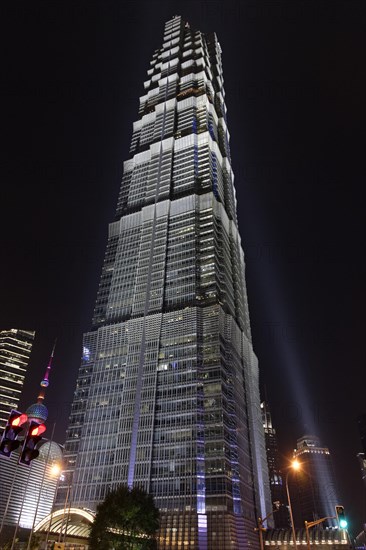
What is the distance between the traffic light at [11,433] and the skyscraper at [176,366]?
3249 inches

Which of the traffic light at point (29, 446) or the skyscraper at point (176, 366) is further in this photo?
the skyscraper at point (176, 366)

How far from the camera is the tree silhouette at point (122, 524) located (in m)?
61.6

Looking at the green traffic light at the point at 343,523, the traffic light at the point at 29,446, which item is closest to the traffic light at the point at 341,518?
the green traffic light at the point at 343,523

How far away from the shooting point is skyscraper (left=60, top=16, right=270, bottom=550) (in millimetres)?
98600

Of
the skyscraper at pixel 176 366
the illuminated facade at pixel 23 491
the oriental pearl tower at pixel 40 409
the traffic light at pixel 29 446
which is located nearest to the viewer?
the traffic light at pixel 29 446

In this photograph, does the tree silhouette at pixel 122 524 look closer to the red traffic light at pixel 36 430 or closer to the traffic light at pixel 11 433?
the red traffic light at pixel 36 430

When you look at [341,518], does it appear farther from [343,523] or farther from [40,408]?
[40,408]

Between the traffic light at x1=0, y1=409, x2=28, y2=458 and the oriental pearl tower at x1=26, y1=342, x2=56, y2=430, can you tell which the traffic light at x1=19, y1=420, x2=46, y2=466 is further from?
the oriental pearl tower at x1=26, y1=342, x2=56, y2=430

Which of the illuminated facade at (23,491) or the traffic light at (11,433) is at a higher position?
the illuminated facade at (23,491)

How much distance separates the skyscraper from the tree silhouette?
1174 inches

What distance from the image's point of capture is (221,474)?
97188 millimetres

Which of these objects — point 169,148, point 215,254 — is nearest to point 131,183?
point 169,148

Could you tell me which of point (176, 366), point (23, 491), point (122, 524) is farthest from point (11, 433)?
point (23, 491)

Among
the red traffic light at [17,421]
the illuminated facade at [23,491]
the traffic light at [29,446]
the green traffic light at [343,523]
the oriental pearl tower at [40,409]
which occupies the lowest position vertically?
the green traffic light at [343,523]
